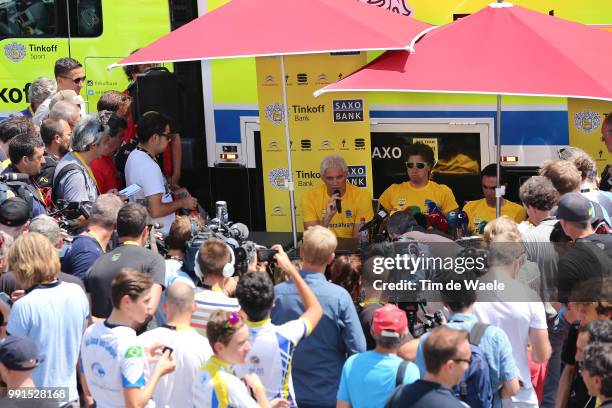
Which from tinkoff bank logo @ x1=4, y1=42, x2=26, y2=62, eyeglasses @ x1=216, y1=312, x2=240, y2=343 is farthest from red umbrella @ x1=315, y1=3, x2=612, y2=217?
tinkoff bank logo @ x1=4, y1=42, x2=26, y2=62

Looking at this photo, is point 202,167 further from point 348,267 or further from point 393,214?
point 348,267

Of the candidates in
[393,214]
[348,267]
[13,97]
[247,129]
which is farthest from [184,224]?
[13,97]

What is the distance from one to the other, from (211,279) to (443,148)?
359cm

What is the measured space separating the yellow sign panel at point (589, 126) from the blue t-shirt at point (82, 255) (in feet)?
13.2

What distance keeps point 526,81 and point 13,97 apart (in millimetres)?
5253

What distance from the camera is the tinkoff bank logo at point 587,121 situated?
8008mm

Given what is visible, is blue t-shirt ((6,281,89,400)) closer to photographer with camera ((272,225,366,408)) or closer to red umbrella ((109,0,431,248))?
photographer with camera ((272,225,366,408))

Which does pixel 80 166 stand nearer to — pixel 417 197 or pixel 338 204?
pixel 338 204

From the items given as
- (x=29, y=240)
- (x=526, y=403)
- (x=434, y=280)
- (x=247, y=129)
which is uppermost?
(x=247, y=129)

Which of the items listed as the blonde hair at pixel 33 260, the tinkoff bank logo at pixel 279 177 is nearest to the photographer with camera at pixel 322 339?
the blonde hair at pixel 33 260

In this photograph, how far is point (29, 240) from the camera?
5.36 m

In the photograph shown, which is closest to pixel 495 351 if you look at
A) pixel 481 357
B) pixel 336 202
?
pixel 481 357

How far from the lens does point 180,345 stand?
4.85 m

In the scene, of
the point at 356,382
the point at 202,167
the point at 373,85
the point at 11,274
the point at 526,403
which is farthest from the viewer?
the point at 202,167
